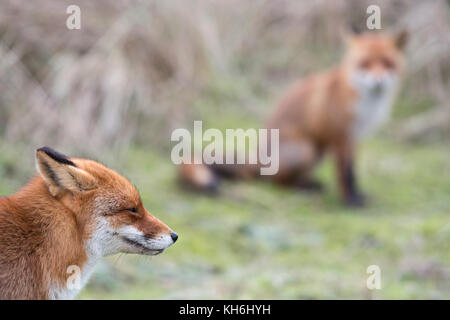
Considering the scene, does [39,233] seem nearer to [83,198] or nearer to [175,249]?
[83,198]

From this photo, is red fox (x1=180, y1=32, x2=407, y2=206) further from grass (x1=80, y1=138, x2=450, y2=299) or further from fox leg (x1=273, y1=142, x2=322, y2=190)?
grass (x1=80, y1=138, x2=450, y2=299)

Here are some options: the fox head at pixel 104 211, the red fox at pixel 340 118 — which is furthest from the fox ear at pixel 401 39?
the fox head at pixel 104 211

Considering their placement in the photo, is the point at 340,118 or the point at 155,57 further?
the point at 155,57

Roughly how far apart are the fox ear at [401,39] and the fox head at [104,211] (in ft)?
22.7

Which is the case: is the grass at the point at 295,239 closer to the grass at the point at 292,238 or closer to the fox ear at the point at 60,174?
the grass at the point at 292,238

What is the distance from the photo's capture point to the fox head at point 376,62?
Answer: 363 inches

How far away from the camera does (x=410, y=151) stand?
37.1ft

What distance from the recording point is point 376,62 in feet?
30.4

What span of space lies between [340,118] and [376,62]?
981 millimetres

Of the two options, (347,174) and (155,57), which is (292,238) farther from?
(155,57)

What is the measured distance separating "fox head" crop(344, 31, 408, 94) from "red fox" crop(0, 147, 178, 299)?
20.7 feet

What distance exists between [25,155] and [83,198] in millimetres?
4603

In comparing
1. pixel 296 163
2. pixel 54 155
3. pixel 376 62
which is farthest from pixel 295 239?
pixel 54 155

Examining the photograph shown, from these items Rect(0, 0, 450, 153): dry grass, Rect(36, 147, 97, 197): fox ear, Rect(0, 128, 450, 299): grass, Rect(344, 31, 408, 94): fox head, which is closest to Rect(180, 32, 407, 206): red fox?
Rect(344, 31, 408, 94): fox head
